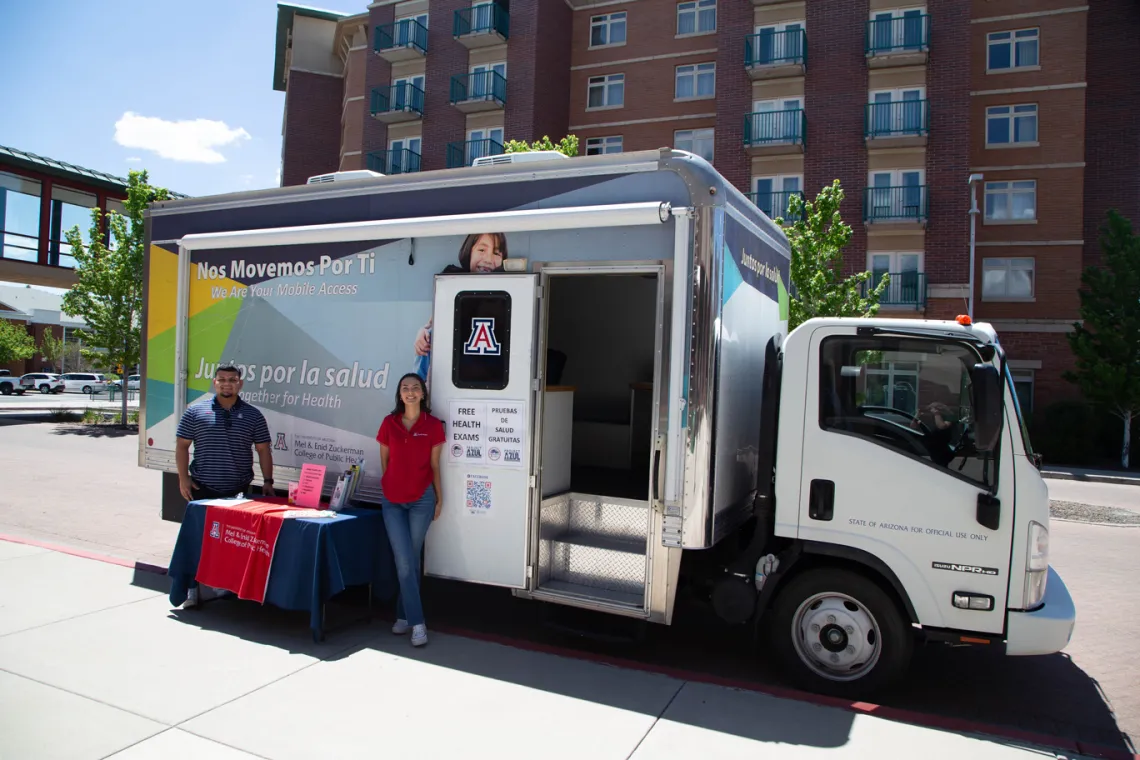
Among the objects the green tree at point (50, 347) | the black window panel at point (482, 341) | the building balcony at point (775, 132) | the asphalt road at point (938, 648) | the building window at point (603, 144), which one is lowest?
the asphalt road at point (938, 648)

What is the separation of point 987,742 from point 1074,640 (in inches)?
106

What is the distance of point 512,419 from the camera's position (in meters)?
5.24

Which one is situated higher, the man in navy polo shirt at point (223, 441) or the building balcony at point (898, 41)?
the building balcony at point (898, 41)

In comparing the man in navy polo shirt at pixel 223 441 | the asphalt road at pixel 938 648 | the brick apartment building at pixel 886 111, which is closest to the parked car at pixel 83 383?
the brick apartment building at pixel 886 111

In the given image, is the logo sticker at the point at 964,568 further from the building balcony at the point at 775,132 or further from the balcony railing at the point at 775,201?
the building balcony at the point at 775,132

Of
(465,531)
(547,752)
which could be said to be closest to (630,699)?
(547,752)

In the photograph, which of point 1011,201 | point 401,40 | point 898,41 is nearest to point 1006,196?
point 1011,201

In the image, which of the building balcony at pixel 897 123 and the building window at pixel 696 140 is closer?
the building balcony at pixel 897 123

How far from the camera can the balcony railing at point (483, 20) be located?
31.0 metres

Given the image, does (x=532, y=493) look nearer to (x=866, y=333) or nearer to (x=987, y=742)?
(x=866, y=333)

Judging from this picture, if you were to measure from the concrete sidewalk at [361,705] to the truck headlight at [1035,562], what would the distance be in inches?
30.9

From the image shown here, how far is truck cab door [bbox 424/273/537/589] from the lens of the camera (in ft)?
17.1

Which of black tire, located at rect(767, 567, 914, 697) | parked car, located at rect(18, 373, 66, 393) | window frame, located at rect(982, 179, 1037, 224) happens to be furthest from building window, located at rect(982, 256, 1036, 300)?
parked car, located at rect(18, 373, 66, 393)

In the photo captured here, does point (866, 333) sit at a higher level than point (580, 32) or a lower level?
lower
